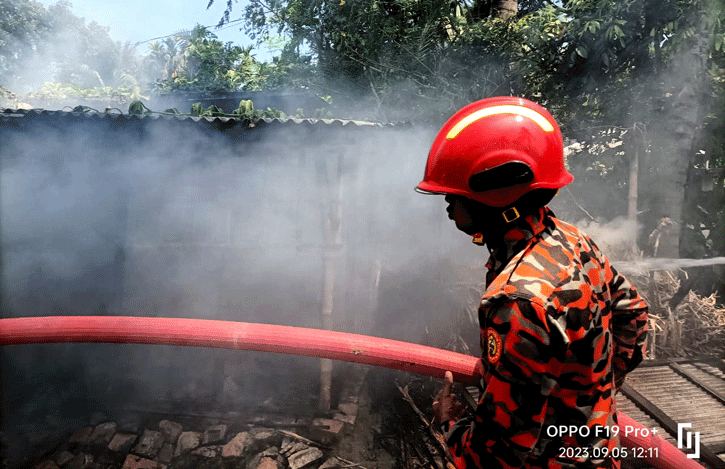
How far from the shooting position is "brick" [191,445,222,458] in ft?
17.7

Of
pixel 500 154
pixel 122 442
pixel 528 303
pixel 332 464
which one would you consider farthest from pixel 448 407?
pixel 122 442

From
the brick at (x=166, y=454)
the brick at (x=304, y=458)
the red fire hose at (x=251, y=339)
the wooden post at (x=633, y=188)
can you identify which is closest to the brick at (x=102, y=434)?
the brick at (x=166, y=454)

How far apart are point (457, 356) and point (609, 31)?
9.71 meters

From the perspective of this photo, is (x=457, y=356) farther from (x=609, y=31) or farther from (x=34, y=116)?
(x=609, y=31)

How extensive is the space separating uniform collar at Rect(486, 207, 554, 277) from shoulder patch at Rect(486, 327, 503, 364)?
12.2 inches

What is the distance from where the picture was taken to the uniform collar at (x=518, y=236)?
148cm

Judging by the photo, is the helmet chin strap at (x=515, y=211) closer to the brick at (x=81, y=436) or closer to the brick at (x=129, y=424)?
the brick at (x=129, y=424)

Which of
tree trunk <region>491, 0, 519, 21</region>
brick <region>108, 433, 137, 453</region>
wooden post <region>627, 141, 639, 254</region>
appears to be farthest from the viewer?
tree trunk <region>491, 0, 519, 21</region>

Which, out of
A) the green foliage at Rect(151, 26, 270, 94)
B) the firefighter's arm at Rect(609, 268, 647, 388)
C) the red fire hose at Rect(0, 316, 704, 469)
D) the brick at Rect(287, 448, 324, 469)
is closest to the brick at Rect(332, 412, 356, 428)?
the brick at Rect(287, 448, 324, 469)

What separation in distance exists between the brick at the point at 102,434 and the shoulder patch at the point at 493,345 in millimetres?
6120

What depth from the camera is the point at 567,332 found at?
1.32 metres

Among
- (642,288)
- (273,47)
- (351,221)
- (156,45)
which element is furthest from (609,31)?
(156,45)

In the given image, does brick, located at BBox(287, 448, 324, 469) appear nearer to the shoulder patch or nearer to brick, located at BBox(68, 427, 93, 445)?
brick, located at BBox(68, 427, 93, 445)

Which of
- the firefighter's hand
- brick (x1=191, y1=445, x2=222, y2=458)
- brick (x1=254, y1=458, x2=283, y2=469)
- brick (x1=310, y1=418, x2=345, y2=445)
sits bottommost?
brick (x1=191, y1=445, x2=222, y2=458)
